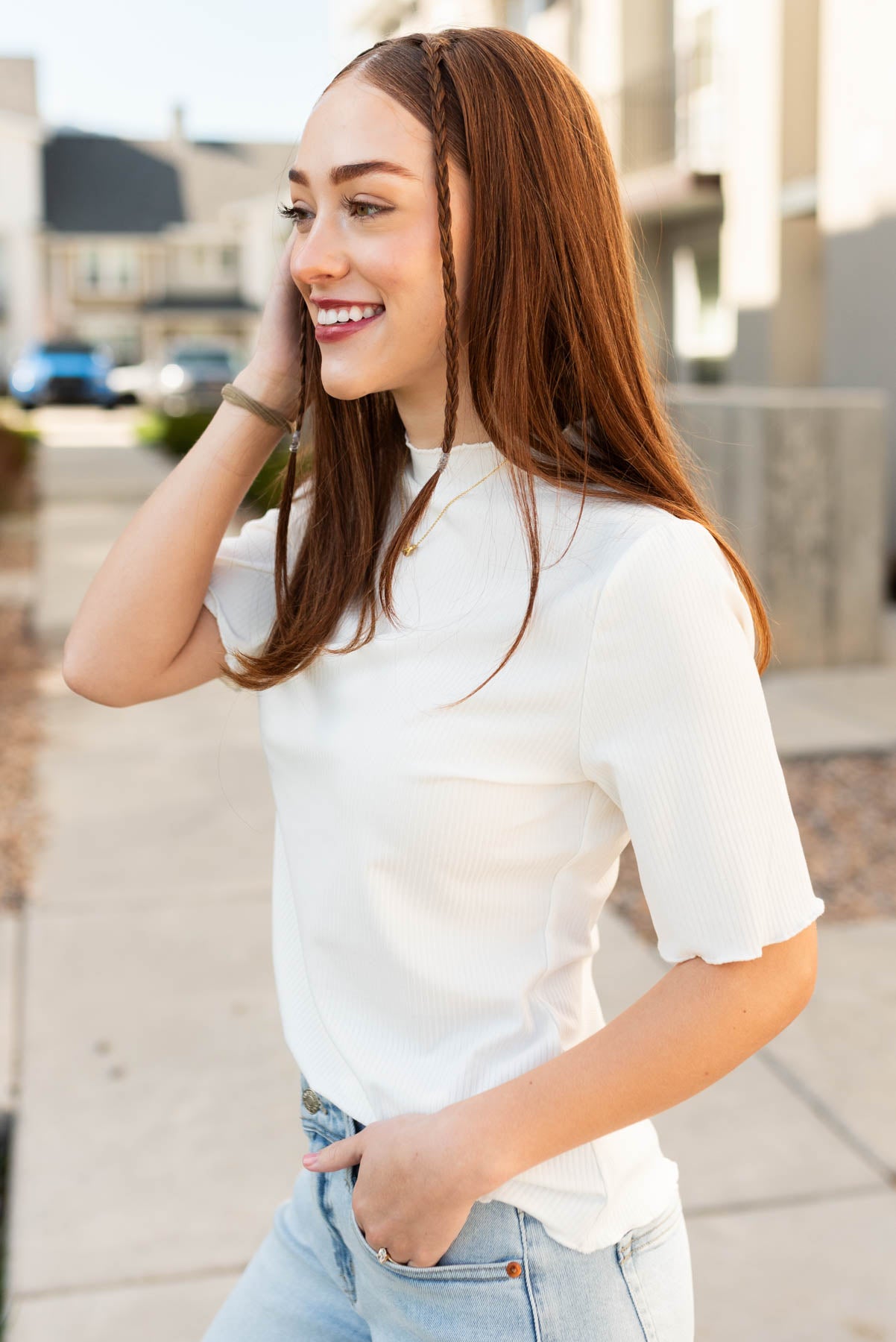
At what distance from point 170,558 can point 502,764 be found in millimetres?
513

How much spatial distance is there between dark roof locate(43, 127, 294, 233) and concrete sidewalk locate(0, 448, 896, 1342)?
45659 mm

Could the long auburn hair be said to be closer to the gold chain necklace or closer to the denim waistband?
the gold chain necklace

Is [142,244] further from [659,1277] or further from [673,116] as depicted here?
[659,1277]

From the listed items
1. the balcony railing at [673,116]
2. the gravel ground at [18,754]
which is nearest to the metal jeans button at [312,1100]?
the gravel ground at [18,754]

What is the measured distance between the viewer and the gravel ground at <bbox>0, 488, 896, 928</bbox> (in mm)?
4332

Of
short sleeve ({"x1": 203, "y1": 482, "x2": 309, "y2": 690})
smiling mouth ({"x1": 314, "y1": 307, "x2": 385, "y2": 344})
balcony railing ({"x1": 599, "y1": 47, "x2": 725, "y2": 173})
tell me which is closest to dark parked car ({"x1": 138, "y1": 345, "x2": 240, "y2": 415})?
balcony railing ({"x1": 599, "y1": 47, "x2": 725, "y2": 173})

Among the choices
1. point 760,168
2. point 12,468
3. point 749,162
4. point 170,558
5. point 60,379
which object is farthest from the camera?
point 60,379

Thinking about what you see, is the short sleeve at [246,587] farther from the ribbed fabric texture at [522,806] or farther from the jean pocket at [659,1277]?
the jean pocket at [659,1277]

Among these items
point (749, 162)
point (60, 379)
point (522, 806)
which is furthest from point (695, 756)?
point (60, 379)

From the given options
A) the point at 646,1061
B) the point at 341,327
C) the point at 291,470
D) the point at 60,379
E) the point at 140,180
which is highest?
the point at 140,180

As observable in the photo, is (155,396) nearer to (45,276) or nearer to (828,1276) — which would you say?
(45,276)

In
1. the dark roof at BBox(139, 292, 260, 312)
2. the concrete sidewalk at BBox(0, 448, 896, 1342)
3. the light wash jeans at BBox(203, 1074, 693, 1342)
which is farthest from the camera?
the dark roof at BBox(139, 292, 260, 312)

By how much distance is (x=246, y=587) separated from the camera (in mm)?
1663

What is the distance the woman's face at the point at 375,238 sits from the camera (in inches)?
51.5
